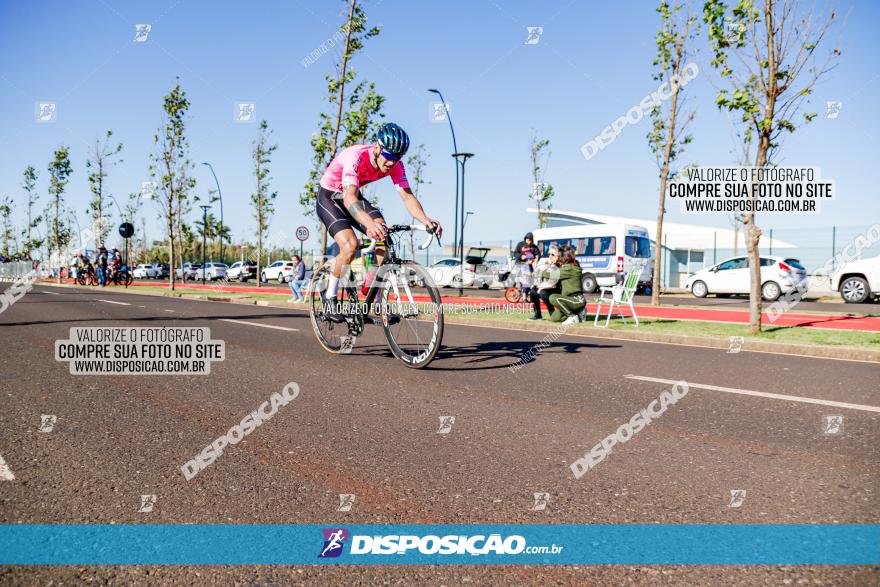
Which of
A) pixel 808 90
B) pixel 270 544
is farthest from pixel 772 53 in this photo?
pixel 270 544

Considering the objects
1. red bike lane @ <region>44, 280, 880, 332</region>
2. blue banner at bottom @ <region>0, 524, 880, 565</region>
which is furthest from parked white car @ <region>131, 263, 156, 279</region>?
blue banner at bottom @ <region>0, 524, 880, 565</region>

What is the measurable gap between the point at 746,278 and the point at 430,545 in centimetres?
2398

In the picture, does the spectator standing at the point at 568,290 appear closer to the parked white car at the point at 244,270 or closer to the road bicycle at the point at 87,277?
the road bicycle at the point at 87,277

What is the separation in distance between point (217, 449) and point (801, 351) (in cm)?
823

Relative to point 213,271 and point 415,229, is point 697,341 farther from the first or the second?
point 213,271

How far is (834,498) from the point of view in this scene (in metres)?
2.72

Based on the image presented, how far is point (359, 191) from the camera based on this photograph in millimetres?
5848

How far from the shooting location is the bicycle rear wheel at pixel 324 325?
700 cm

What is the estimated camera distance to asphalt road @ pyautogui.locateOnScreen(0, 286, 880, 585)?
2.43 meters

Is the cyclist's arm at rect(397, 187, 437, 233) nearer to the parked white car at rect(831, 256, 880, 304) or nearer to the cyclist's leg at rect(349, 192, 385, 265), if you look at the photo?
the cyclist's leg at rect(349, 192, 385, 265)

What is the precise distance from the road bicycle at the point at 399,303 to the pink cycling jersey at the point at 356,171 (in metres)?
0.54

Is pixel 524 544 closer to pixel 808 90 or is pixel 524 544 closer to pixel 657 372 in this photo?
pixel 657 372

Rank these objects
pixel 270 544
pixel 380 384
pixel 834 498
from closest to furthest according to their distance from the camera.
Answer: pixel 270 544 → pixel 834 498 → pixel 380 384

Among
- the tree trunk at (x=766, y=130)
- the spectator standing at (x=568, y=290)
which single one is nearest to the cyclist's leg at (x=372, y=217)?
the spectator standing at (x=568, y=290)
